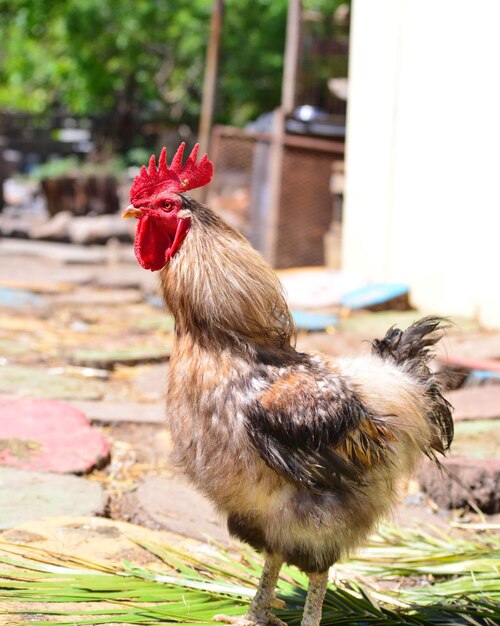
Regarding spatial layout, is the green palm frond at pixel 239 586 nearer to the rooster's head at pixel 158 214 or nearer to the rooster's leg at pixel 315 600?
the rooster's leg at pixel 315 600

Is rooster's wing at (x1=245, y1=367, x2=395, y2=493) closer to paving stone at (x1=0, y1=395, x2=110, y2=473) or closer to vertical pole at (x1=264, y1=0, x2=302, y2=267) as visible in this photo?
paving stone at (x1=0, y1=395, x2=110, y2=473)

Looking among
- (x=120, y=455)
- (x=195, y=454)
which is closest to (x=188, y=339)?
(x=195, y=454)

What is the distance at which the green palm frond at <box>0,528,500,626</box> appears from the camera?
305 cm

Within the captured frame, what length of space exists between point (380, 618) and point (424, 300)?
5.73 m

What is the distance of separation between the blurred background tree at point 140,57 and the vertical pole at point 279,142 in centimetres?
1108

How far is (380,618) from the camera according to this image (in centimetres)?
318

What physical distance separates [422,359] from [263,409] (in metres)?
0.83

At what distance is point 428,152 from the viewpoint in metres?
8.66

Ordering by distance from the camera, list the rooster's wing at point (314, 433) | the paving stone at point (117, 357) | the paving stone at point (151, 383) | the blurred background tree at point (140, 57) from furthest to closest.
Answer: the blurred background tree at point (140, 57) < the paving stone at point (117, 357) < the paving stone at point (151, 383) < the rooster's wing at point (314, 433)

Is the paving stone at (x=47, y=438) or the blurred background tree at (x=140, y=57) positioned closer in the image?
the paving stone at (x=47, y=438)

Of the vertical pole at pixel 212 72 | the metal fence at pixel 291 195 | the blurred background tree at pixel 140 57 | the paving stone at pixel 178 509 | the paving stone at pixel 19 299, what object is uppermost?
the blurred background tree at pixel 140 57

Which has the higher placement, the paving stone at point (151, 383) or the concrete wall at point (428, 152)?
the concrete wall at point (428, 152)

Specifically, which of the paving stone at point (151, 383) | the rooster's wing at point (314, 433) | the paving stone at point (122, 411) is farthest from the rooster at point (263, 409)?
the paving stone at point (151, 383)

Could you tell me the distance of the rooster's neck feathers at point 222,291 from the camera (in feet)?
9.76
